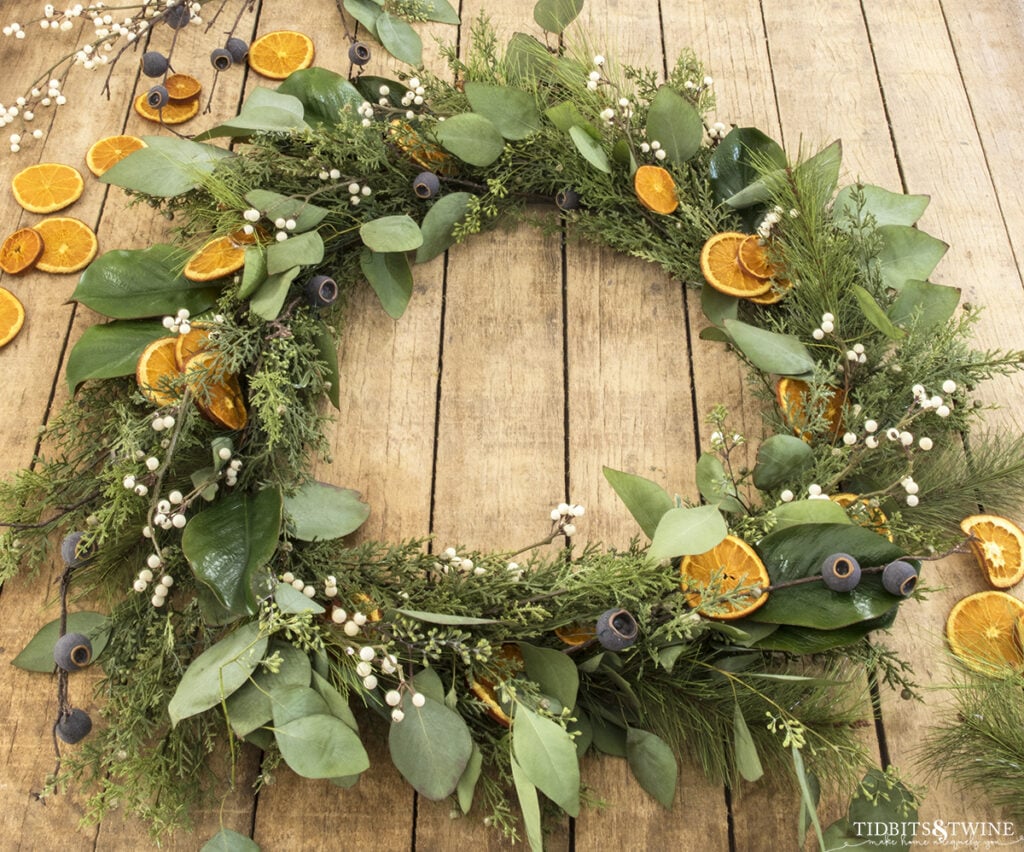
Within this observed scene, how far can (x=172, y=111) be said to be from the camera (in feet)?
6.52

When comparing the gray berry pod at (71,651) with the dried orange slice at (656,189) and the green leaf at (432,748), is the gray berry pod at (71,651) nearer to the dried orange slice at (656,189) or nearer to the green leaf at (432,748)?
the green leaf at (432,748)

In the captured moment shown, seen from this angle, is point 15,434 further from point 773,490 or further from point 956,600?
point 956,600

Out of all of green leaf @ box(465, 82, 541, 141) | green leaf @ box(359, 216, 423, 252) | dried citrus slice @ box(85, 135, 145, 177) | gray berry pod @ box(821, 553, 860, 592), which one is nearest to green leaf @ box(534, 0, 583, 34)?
green leaf @ box(465, 82, 541, 141)

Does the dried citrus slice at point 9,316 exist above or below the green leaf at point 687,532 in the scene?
above

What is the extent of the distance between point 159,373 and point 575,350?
2.22 feet

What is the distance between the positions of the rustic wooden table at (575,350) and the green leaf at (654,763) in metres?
0.04

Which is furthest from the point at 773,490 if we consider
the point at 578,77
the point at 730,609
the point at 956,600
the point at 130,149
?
the point at 130,149

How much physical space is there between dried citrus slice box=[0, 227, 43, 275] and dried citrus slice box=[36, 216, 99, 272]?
16 mm

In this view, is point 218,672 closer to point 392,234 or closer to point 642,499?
point 642,499

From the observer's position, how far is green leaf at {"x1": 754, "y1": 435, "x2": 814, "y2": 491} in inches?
55.2

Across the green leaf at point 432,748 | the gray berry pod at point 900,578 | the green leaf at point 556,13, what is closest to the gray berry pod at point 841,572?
the gray berry pod at point 900,578

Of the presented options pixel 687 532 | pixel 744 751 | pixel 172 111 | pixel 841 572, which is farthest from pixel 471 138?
pixel 744 751

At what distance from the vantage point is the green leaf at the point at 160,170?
160cm

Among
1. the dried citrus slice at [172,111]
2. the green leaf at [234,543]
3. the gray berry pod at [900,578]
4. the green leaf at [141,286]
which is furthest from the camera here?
the dried citrus slice at [172,111]
